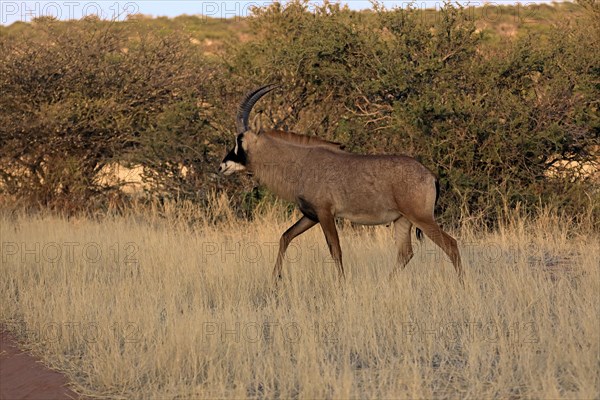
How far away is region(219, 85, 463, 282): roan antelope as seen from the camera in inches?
305

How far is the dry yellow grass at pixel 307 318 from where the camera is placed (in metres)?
4.98

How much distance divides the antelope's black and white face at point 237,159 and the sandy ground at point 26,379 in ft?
10.6

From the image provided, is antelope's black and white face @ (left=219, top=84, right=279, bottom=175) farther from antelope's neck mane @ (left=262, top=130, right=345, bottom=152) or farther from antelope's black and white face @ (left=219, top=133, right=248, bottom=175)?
antelope's neck mane @ (left=262, top=130, right=345, bottom=152)

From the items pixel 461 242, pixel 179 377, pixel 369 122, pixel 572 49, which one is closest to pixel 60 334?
pixel 179 377

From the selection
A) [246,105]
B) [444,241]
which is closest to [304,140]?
[246,105]

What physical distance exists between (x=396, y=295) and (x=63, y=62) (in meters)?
9.15

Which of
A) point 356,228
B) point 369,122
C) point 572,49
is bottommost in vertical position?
point 356,228

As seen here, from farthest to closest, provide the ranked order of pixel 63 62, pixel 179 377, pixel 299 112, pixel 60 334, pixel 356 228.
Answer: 1. pixel 63 62
2. pixel 299 112
3. pixel 356 228
4. pixel 60 334
5. pixel 179 377

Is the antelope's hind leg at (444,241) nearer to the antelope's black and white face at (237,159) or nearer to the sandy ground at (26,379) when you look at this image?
the antelope's black and white face at (237,159)

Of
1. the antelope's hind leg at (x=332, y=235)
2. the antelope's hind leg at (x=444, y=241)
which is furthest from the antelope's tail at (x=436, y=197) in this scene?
the antelope's hind leg at (x=332, y=235)

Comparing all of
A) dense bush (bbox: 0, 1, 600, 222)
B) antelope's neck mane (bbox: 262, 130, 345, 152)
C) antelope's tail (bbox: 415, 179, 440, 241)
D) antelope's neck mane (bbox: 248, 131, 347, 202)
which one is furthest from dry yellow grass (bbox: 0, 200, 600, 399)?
dense bush (bbox: 0, 1, 600, 222)

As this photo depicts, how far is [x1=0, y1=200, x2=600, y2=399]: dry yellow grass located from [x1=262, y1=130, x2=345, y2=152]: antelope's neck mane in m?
1.15

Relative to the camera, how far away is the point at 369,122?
11969 millimetres

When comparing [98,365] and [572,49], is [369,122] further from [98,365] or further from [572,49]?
[98,365]
